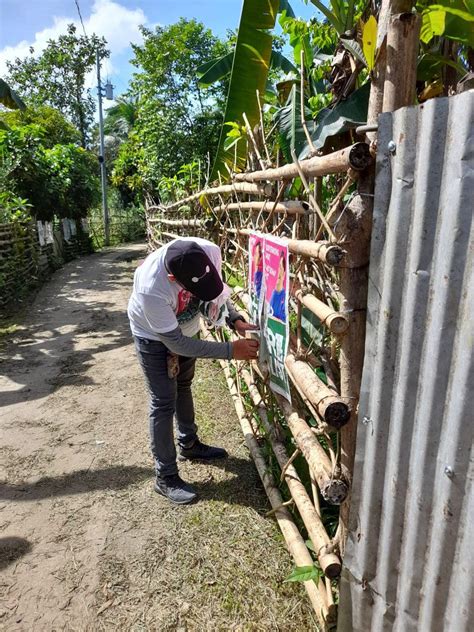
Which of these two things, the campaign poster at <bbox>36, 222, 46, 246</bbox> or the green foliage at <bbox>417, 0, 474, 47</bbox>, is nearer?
the green foliage at <bbox>417, 0, 474, 47</bbox>

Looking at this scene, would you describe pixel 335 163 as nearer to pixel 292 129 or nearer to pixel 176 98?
pixel 292 129

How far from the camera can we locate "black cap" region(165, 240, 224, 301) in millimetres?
2408

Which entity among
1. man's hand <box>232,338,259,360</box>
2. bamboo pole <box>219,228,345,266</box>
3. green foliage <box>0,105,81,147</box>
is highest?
green foliage <box>0,105,81,147</box>

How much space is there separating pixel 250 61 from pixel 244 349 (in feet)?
8.36

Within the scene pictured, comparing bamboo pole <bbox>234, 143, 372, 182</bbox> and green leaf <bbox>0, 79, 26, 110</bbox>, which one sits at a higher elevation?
green leaf <bbox>0, 79, 26, 110</bbox>

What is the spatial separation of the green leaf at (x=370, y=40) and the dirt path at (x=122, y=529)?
7.43 ft

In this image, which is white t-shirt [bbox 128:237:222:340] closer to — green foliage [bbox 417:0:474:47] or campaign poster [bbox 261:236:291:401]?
campaign poster [bbox 261:236:291:401]

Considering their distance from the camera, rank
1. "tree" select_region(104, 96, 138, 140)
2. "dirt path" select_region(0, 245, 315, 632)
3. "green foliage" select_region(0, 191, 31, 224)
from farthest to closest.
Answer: "tree" select_region(104, 96, 138, 140) < "green foliage" select_region(0, 191, 31, 224) < "dirt path" select_region(0, 245, 315, 632)

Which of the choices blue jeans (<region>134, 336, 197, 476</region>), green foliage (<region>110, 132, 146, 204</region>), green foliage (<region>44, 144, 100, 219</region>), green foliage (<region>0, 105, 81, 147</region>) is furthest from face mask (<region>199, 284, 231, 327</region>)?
green foliage (<region>0, 105, 81, 147</region>)

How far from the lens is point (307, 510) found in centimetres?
→ 218

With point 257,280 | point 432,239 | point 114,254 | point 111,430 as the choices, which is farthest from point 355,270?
point 114,254

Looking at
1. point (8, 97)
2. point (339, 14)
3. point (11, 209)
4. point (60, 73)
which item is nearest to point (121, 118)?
point (60, 73)

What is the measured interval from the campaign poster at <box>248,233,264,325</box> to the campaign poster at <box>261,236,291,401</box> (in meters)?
0.11

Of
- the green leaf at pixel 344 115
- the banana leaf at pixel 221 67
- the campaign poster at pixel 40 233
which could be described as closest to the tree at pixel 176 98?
the campaign poster at pixel 40 233
